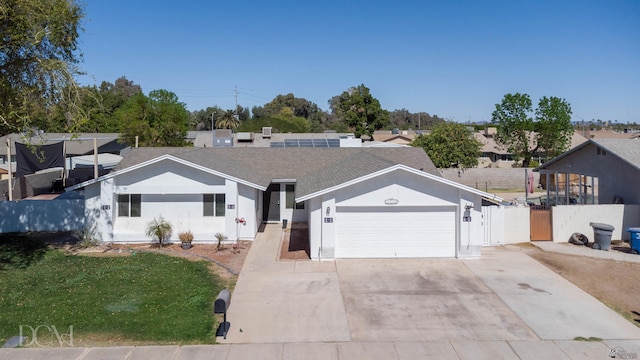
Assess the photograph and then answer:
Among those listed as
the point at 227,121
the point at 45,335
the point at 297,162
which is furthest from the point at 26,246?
the point at 227,121

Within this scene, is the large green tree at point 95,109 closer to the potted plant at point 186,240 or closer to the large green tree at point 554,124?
the potted plant at point 186,240

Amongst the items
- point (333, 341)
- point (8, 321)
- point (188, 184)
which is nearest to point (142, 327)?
point (8, 321)

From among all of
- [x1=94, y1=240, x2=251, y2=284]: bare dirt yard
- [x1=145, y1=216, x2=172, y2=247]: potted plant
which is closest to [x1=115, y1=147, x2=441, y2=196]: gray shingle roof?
[x1=145, y1=216, x2=172, y2=247]: potted plant

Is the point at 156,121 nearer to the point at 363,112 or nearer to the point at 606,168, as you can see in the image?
the point at 363,112

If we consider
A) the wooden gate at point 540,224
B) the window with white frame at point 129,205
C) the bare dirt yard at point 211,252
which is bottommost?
the bare dirt yard at point 211,252

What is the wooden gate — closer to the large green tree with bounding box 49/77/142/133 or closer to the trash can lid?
the trash can lid

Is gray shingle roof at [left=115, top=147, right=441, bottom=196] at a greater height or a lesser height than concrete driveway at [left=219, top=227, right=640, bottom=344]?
greater

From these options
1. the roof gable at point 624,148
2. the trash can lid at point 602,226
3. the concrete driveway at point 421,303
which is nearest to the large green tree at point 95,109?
the concrete driveway at point 421,303
